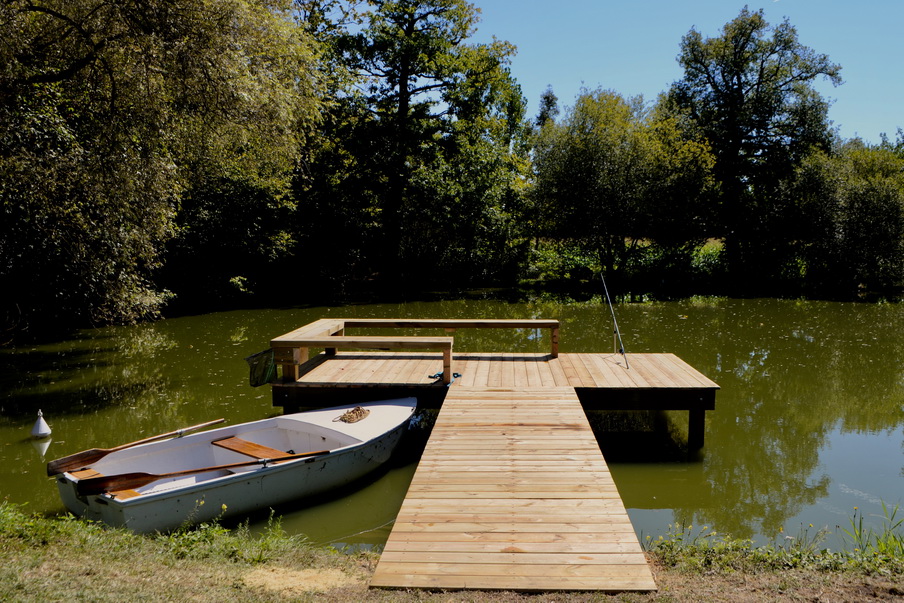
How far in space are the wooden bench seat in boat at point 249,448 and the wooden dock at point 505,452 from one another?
5.43 ft

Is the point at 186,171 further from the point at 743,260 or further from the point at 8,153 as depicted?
the point at 743,260

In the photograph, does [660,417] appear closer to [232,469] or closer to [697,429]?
[697,429]

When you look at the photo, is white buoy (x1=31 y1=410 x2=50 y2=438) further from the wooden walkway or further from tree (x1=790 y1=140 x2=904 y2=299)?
tree (x1=790 y1=140 x2=904 y2=299)

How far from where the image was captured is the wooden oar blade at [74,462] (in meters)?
6.31

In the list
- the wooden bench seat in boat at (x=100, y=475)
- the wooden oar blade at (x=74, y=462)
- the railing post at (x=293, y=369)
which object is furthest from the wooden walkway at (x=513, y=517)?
the wooden oar blade at (x=74, y=462)

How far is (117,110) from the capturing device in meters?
11.2

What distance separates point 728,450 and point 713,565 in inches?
172

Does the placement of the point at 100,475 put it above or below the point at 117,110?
below

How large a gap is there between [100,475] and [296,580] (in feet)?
9.37

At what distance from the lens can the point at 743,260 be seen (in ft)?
101

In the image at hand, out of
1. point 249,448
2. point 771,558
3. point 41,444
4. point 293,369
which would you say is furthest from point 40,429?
point 771,558

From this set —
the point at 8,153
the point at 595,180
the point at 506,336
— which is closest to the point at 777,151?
the point at 595,180

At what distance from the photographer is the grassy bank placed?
392cm

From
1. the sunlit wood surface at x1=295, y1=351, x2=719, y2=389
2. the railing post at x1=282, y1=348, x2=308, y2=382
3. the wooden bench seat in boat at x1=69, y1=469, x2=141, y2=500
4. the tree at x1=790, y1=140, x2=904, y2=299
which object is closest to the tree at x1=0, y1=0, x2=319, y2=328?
the sunlit wood surface at x1=295, y1=351, x2=719, y2=389
